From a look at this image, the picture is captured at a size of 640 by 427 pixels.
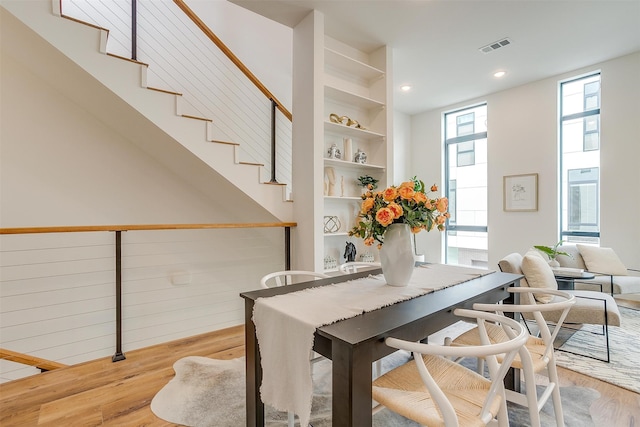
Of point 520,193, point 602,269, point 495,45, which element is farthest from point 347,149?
point 602,269

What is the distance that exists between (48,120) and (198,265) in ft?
6.61

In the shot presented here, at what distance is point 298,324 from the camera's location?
1.18m

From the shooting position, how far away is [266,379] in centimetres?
132

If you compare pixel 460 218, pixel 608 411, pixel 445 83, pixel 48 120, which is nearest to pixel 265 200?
pixel 48 120

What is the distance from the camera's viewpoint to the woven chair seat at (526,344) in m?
1.46

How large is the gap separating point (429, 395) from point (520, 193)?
443 centimetres

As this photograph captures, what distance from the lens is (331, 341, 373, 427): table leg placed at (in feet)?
3.24

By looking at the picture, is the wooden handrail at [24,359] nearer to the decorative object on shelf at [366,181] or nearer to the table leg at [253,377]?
the table leg at [253,377]

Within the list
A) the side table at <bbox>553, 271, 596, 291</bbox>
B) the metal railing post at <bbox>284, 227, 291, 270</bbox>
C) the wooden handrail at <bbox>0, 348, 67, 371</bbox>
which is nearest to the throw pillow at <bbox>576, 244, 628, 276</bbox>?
the side table at <bbox>553, 271, 596, 291</bbox>

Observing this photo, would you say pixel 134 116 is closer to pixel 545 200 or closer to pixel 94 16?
pixel 94 16

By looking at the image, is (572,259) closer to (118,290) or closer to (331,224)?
(331,224)

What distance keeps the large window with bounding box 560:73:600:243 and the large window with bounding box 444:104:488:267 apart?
107 cm

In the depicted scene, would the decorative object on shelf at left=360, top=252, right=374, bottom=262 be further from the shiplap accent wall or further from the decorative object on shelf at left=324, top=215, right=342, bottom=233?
the shiplap accent wall

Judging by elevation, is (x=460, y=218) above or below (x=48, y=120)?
below
